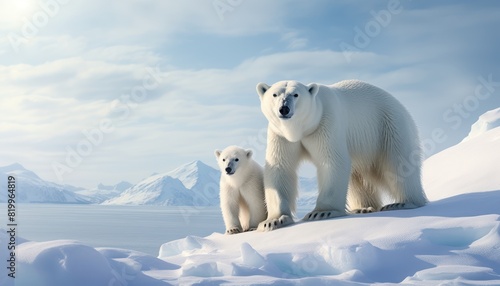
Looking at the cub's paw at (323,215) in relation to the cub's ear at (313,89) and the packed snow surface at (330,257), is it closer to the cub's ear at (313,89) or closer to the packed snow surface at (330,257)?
the packed snow surface at (330,257)

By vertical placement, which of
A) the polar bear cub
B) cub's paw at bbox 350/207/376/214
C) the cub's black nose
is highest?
the cub's black nose

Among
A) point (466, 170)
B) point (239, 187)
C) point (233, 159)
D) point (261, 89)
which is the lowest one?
point (239, 187)

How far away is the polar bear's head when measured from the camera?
6.49m

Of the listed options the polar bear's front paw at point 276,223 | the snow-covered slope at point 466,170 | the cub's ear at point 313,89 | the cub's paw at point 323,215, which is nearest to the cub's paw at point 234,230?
the polar bear's front paw at point 276,223

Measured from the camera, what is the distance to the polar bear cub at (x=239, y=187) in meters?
7.89

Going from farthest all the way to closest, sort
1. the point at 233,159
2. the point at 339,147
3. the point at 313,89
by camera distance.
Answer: the point at 233,159 < the point at 339,147 < the point at 313,89

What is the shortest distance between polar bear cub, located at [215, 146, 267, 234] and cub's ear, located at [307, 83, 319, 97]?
1.70 meters

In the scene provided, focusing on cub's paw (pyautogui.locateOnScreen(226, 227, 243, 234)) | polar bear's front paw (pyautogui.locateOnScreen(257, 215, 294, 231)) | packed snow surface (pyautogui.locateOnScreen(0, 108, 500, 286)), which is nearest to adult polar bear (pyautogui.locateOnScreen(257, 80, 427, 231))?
polar bear's front paw (pyautogui.locateOnScreen(257, 215, 294, 231))

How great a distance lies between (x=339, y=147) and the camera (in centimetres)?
690

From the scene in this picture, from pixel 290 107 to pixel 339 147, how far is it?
36.3 inches

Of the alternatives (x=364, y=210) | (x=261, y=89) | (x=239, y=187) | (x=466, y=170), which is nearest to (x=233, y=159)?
(x=239, y=187)

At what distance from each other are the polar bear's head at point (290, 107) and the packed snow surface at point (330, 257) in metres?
1.18

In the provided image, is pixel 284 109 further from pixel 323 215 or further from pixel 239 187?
pixel 239 187

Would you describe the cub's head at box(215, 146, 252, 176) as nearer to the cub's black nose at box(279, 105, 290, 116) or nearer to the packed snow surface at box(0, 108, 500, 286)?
the packed snow surface at box(0, 108, 500, 286)
